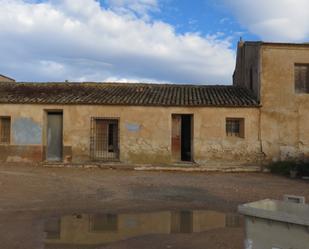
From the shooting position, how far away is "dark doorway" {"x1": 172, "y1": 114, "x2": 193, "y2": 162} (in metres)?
20.3

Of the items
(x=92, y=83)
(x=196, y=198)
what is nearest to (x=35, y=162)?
(x=92, y=83)

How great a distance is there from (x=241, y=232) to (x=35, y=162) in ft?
45.4

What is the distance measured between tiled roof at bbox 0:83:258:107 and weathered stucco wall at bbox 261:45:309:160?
92 centimetres

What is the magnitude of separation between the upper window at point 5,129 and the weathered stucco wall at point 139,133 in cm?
53

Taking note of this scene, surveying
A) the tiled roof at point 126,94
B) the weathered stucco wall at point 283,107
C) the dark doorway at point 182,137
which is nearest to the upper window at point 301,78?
the weathered stucco wall at point 283,107

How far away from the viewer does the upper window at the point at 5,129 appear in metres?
20.4

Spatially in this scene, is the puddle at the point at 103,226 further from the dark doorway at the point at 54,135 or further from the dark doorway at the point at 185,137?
the dark doorway at the point at 54,135

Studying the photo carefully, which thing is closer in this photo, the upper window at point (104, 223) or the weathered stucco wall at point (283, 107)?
the upper window at point (104, 223)

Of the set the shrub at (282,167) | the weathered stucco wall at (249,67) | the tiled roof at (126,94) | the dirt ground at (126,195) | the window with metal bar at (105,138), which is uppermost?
the weathered stucco wall at (249,67)

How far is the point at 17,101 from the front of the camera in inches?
784

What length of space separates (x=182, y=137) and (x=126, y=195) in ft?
32.3

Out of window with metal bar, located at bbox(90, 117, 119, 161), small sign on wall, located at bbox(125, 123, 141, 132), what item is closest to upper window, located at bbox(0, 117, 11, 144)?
window with metal bar, located at bbox(90, 117, 119, 161)

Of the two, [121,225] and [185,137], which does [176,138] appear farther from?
[121,225]

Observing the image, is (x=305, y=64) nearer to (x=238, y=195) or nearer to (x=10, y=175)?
(x=238, y=195)
